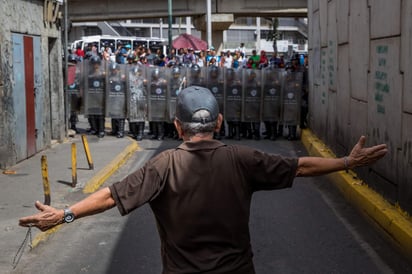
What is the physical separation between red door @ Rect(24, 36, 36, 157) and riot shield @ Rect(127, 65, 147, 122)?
380 centimetres

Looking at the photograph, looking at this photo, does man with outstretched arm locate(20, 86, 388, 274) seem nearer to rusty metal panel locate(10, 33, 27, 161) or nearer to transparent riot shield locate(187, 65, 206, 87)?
rusty metal panel locate(10, 33, 27, 161)

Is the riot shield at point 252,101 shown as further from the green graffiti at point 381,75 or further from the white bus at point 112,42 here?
the white bus at point 112,42

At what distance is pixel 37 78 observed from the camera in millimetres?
13766

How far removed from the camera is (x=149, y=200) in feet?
10.5

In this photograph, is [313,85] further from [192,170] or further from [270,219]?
[192,170]

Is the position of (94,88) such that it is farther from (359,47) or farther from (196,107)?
(196,107)

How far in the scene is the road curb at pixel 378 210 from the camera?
22.4 feet

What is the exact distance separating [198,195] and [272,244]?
4.16 meters

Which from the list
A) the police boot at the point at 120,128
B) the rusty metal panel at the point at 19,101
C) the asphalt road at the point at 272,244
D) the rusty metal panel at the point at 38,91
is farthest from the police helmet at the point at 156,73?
Result: the asphalt road at the point at 272,244

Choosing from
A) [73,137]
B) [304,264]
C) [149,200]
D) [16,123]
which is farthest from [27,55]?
[149,200]

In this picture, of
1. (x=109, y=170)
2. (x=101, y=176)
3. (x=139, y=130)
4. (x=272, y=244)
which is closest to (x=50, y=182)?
(x=101, y=176)

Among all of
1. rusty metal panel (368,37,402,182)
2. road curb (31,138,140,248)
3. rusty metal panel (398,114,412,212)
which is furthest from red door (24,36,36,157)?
rusty metal panel (398,114,412,212)

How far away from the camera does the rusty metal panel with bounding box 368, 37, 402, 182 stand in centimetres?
779

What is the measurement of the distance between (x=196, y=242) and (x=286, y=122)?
45.3 feet
